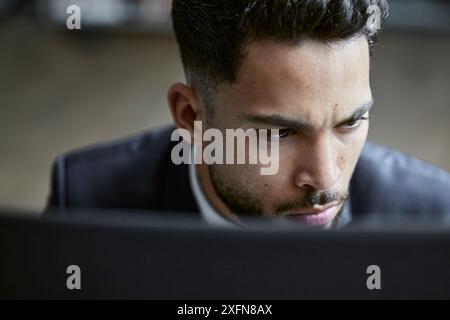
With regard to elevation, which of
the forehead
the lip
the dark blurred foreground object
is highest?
the forehead

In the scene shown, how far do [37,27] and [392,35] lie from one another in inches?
35.9

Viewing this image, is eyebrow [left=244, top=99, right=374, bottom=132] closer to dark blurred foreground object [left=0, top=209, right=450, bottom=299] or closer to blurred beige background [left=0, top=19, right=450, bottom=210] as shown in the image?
dark blurred foreground object [left=0, top=209, right=450, bottom=299]

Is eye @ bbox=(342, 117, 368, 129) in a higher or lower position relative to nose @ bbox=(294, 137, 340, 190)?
higher

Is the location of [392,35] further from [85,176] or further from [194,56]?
[194,56]

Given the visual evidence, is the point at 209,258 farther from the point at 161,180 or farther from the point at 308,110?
the point at 161,180

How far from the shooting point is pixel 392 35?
1624mm

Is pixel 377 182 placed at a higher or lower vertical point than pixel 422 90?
lower

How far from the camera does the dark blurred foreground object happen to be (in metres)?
0.29

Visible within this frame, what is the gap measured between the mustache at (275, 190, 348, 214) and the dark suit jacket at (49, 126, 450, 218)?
0.40 ft

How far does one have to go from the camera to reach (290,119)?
0.48m

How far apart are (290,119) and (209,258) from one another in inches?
7.9

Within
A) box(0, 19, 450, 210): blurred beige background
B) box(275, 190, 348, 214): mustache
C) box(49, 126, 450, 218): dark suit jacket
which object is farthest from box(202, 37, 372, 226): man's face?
box(0, 19, 450, 210): blurred beige background

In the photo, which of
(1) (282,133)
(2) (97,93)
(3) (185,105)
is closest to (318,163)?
(1) (282,133)
